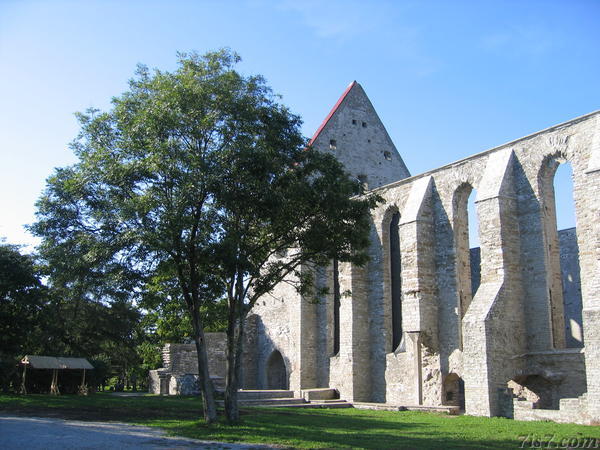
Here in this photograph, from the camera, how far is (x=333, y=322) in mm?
26344

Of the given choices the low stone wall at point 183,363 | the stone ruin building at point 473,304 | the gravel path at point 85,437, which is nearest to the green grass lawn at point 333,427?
the gravel path at point 85,437

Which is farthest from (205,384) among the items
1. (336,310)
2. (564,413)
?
(336,310)

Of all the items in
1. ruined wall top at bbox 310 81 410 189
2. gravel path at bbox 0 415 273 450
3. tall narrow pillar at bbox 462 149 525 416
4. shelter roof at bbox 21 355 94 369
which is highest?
ruined wall top at bbox 310 81 410 189

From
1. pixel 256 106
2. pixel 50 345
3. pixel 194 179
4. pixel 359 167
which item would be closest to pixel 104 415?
pixel 194 179

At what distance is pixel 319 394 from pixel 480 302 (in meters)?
8.66

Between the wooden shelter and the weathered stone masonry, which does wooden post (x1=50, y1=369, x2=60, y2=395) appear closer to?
the wooden shelter

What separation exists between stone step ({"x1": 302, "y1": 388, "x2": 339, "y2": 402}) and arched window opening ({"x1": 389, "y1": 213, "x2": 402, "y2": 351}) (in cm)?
328

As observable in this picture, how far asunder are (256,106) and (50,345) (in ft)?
70.9

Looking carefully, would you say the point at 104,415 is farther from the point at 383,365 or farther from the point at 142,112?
the point at 383,365

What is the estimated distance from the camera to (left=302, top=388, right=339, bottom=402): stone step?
2358cm

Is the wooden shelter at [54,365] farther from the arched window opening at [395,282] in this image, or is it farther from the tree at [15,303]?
the arched window opening at [395,282]

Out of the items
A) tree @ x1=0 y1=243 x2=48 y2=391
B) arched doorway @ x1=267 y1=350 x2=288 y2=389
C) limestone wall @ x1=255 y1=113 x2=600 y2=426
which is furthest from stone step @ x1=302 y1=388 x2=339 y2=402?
tree @ x1=0 y1=243 x2=48 y2=391

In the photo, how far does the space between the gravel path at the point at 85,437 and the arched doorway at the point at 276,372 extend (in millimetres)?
14911

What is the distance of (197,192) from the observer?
14.4 meters
